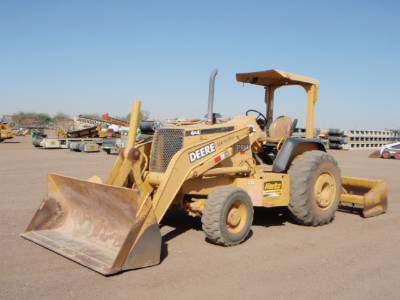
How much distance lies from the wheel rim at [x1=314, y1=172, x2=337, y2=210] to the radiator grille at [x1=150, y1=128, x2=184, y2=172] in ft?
8.40

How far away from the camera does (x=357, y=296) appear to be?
4082mm

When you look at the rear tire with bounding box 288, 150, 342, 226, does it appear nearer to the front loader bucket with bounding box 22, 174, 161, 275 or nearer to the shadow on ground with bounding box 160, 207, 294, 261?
the shadow on ground with bounding box 160, 207, 294, 261

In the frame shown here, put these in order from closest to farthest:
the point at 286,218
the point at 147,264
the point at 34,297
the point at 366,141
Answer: the point at 34,297 → the point at 147,264 → the point at 286,218 → the point at 366,141

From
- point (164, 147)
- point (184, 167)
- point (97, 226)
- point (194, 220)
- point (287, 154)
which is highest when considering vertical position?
point (164, 147)

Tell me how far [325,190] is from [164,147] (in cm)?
301

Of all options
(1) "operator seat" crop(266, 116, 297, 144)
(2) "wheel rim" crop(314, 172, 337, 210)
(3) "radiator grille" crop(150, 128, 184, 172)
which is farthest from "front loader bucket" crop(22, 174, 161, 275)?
(2) "wheel rim" crop(314, 172, 337, 210)

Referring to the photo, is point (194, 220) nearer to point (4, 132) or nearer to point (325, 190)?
point (325, 190)

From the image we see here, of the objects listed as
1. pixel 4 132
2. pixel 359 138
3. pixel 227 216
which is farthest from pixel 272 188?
pixel 4 132

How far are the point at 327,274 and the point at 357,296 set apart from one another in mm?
602

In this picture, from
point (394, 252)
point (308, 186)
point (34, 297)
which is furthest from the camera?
point (308, 186)

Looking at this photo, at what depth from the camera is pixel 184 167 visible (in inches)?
219

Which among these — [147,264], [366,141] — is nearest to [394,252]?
[147,264]

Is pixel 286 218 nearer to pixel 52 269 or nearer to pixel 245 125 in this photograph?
pixel 245 125

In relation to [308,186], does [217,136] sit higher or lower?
higher
